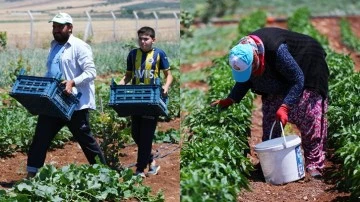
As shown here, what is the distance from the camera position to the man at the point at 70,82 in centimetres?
628

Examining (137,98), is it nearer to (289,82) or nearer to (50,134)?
(50,134)

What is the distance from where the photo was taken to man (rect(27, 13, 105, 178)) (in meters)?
6.28

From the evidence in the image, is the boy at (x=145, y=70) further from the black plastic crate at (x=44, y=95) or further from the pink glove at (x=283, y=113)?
the pink glove at (x=283, y=113)

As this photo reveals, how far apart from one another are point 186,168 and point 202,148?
0.61 metres

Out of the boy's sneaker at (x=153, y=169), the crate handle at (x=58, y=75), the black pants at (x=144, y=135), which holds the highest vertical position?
the crate handle at (x=58, y=75)

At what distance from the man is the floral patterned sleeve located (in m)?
1.38

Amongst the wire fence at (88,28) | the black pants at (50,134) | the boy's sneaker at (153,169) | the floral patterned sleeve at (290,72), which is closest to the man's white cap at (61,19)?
the black pants at (50,134)

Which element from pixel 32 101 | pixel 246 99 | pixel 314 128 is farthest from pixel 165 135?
pixel 32 101

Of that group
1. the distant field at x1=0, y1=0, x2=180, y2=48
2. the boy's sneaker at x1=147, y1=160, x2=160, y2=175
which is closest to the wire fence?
the distant field at x1=0, y1=0, x2=180, y2=48

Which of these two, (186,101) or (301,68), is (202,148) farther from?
(186,101)

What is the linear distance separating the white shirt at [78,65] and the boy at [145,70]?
0.27m

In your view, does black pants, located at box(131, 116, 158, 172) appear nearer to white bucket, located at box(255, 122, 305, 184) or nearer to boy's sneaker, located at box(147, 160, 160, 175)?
boy's sneaker, located at box(147, 160, 160, 175)

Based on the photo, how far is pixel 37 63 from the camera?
726 centimetres

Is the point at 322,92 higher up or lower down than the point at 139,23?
lower down
